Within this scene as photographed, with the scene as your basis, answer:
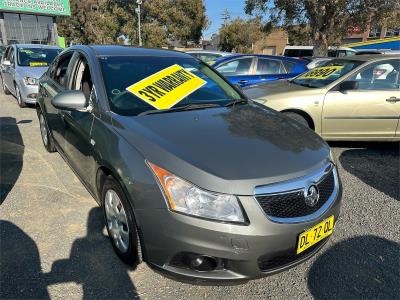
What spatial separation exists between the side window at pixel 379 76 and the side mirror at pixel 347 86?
99 millimetres

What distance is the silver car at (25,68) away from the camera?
764cm

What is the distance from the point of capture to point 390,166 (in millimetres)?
4738

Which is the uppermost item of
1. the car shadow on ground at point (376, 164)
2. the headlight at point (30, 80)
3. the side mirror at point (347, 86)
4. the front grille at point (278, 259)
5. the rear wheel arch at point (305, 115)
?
the side mirror at point (347, 86)

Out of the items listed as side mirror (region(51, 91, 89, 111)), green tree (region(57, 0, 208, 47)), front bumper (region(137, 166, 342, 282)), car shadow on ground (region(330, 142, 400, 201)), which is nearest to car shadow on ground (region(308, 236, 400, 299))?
front bumper (region(137, 166, 342, 282))

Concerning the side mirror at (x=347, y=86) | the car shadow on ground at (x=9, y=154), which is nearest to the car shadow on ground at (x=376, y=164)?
the side mirror at (x=347, y=86)

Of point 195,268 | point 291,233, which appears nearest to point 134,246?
point 195,268

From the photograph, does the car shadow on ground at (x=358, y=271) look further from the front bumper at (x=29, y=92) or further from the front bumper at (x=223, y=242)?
the front bumper at (x=29, y=92)

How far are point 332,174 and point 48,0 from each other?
3226cm

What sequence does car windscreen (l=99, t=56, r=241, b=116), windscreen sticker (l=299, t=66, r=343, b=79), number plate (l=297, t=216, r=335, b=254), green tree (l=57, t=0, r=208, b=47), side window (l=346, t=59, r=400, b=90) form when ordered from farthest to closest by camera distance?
green tree (l=57, t=0, r=208, b=47), windscreen sticker (l=299, t=66, r=343, b=79), side window (l=346, t=59, r=400, b=90), car windscreen (l=99, t=56, r=241, b=116), number plate (l=297, t=216, r=335, b=254)

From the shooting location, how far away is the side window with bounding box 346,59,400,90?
16.3 feet

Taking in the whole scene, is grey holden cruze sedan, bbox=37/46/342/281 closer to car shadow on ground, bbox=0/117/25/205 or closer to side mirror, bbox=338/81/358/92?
car shadow on ground, bbox=0/117/25/205

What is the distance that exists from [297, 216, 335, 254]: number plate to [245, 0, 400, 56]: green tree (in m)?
17.8

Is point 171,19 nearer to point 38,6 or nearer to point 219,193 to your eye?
point 38,6

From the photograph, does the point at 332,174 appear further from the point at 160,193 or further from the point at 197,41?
the point at 197,41
